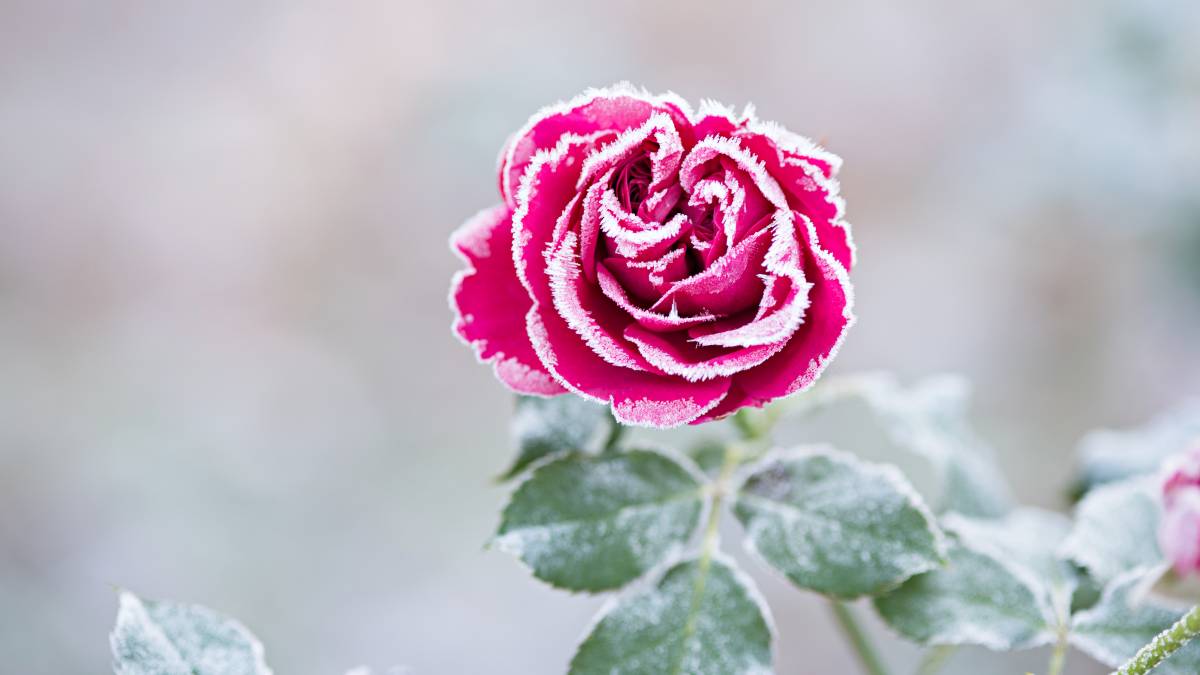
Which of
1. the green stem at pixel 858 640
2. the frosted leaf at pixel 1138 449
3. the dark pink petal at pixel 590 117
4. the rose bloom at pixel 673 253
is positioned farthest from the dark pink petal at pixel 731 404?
the frosted leaf at pixel 1138 449

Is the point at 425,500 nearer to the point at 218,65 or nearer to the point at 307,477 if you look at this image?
the point at 307,477

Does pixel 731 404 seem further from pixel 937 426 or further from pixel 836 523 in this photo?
pixel 937 426

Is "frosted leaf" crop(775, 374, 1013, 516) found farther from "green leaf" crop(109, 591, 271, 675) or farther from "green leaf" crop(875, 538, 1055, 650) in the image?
"green leaf" crop(109, 591, 271, 675)

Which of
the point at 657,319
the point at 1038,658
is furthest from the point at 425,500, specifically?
the point at 657,319

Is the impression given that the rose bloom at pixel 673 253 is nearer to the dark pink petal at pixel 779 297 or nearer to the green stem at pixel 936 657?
the dark pink petal at pixel 779 297

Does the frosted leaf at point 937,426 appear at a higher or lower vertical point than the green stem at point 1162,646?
higher

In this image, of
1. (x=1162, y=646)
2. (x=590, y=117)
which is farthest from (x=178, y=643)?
(x=1162, y=646)

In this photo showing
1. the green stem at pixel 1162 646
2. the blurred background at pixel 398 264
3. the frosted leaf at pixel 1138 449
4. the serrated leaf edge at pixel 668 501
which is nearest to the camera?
the green stem at pixel 1162 646
